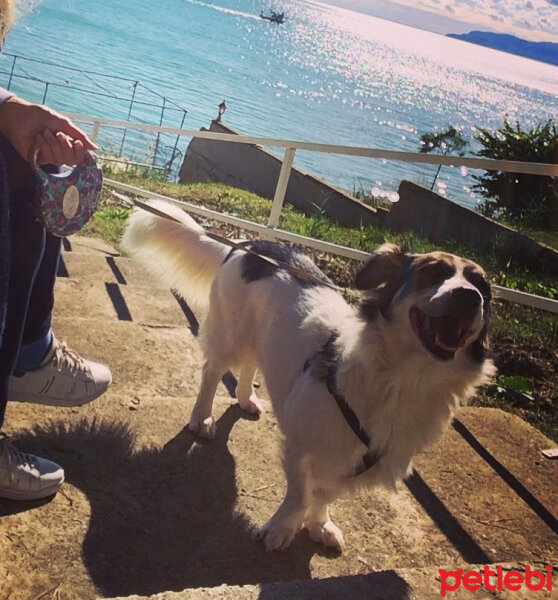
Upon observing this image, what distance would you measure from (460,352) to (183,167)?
54.1ft

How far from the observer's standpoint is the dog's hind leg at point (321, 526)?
226 centimetres

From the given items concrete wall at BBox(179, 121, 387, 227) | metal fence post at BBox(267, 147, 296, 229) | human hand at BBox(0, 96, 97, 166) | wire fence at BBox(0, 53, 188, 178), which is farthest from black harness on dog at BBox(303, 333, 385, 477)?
wire fence at BBox(0, 53, 188, 178)

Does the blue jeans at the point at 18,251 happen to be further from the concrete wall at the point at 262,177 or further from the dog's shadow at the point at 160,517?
the concrete wall at the point at 262,177

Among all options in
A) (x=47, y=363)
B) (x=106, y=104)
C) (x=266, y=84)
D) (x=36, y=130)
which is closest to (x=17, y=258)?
(x=36, y=130)

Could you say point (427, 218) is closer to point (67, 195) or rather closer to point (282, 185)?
point (282, 185)

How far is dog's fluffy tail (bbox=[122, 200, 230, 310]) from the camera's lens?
127 inches

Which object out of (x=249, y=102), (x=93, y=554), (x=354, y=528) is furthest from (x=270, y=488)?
(x=249, y=102)

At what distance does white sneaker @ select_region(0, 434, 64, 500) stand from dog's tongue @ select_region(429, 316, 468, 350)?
1.32 metres

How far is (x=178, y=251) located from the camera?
3.26 meters

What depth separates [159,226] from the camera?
3.25m

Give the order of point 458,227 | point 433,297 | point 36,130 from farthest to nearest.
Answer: point 458,227 < point 433,297 < point 36,130

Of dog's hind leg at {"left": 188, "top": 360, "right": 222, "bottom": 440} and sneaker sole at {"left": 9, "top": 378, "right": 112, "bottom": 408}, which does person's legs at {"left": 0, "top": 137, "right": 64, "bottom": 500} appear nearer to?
sneaker sole at {"left": 9, "top": 378, "right": 112, "bottom": 408}

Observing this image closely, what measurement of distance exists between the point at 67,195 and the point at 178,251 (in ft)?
4.25

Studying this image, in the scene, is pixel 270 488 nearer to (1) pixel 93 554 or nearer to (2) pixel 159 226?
(1) pixel 93 554
